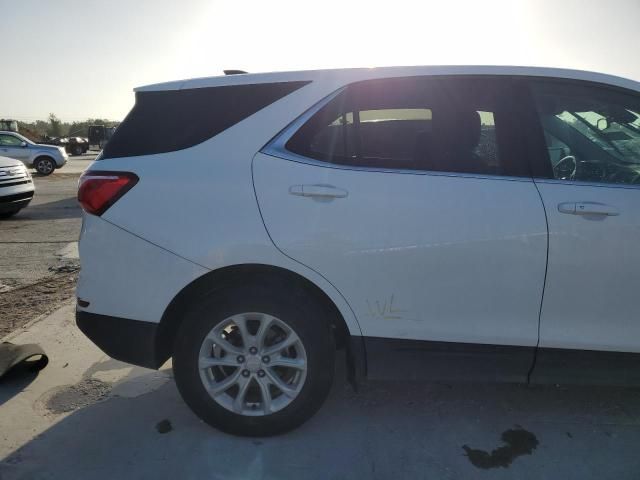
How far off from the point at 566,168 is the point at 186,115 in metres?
2.05

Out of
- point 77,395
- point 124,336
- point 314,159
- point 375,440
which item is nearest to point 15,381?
point 77,395

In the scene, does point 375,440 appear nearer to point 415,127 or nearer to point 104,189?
point 415,127

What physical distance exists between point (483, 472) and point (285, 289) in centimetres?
133

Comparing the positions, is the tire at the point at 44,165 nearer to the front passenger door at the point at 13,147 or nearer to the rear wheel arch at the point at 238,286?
the front passenger door at the point at 13,147

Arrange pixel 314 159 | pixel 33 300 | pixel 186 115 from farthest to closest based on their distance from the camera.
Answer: pixel 33 300 → pixel 186 115 → pixel 314 159

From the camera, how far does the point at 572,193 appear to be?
2.41 m

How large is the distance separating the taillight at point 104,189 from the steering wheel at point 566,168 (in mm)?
2182

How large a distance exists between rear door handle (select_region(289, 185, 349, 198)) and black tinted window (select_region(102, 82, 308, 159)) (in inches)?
20.1

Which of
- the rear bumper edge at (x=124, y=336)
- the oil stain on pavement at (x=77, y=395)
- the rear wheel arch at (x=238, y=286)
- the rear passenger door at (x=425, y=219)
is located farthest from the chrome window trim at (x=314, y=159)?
the oil stain on pavement at (x=77, y=395)

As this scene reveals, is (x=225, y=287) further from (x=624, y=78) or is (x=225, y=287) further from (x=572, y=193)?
(x=624, y=78)

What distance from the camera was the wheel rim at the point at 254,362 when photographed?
2539mm

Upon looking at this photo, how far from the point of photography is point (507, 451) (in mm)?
2545

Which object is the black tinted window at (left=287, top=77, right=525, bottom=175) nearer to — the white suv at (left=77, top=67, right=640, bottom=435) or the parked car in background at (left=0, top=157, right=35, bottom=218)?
the white suv at (left=77, top=67, right=640, bottom=435)

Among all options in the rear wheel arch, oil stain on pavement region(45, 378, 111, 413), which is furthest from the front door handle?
oil stain on pavement region(45, 378, 111, 413)
